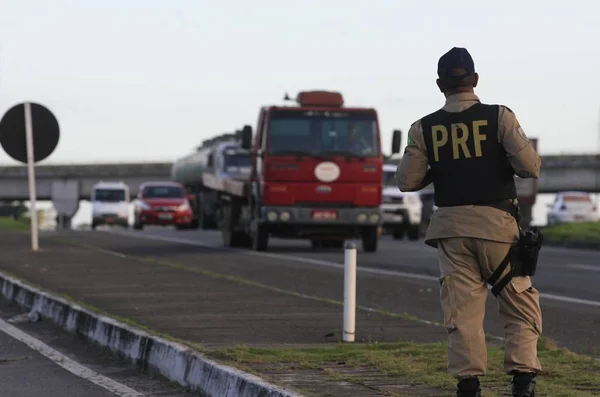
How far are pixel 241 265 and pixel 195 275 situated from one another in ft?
17.9

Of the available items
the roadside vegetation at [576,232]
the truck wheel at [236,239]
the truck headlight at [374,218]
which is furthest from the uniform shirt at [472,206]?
the roadside vegetation at [576,232]

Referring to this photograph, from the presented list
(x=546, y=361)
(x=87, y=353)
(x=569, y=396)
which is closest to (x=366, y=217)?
(x=87, y=353)

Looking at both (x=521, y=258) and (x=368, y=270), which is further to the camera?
(x=368, y=270)

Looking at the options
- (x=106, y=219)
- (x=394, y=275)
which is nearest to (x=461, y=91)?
(x=394, y=275)

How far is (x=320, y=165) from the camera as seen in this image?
2838 cm

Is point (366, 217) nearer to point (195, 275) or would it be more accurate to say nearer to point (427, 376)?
point (195, 275)

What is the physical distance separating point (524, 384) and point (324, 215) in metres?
21.2

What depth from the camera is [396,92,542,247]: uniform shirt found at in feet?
24.1

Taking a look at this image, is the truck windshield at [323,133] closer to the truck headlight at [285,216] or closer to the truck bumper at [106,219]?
the truck headlight at [285,216]

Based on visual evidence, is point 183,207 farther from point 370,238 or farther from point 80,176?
point 80,176

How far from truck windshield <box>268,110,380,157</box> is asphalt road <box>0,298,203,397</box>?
50.0 feet

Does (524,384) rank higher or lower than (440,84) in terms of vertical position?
lower

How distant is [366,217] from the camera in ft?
94.8

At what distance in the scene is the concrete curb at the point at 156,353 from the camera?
8.53m
